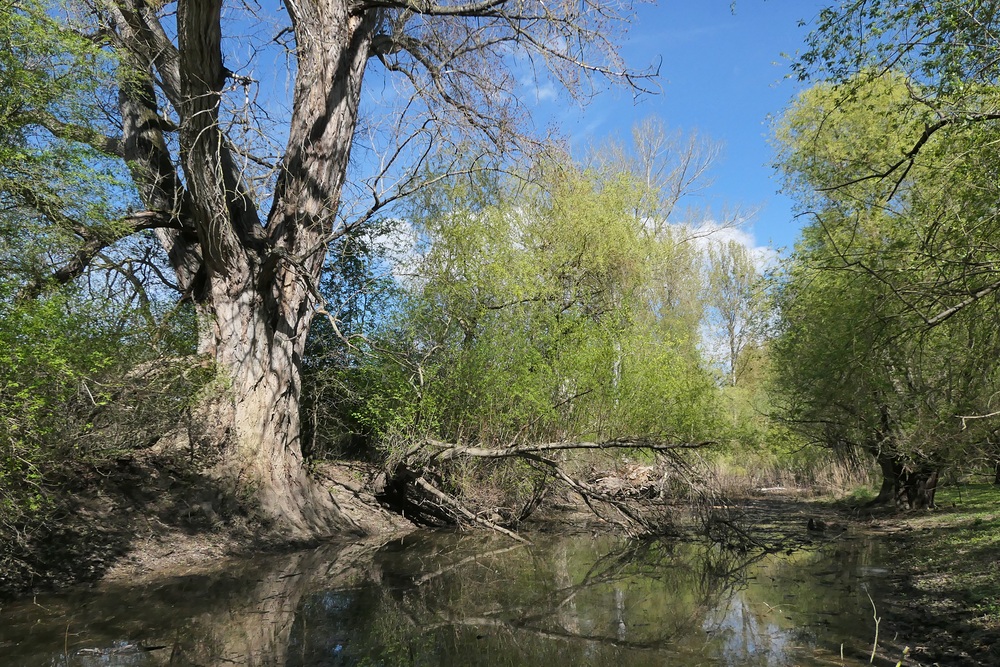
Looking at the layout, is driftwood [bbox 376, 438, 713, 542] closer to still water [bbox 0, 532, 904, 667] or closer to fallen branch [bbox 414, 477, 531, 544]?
fallen branch [bbox 414, 477, 531, 544]

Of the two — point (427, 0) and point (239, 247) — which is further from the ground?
point (427, 0)

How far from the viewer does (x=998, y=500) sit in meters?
12.6

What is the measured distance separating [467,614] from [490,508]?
5721mm

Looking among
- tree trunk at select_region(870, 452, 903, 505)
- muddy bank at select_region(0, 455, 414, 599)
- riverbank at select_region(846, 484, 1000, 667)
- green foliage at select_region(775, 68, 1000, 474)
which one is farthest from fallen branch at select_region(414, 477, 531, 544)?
tree trunk at select_region(870, 452, 903, 505)

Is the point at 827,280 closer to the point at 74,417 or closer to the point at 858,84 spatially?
the point at 858,84

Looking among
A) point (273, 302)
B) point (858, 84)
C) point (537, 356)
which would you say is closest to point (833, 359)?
point (537, 356)

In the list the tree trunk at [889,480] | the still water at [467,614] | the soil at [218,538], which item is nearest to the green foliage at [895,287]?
the tree trunk at [889,480]

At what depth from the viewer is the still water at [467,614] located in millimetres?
4773

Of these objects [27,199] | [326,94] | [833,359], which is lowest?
[833,359]

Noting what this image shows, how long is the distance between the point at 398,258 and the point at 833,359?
27.4ft

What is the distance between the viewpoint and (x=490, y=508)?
11688 mm

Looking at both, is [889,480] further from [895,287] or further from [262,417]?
[262,417]

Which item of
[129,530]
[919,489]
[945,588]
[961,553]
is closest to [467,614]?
[129,530]

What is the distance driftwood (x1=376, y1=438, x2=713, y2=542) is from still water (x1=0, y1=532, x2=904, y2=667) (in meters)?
1.61
